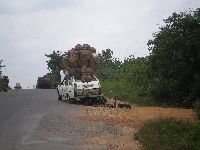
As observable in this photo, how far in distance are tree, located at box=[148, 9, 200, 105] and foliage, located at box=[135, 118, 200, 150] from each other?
9.54 meters

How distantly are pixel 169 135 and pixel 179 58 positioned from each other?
1250cm

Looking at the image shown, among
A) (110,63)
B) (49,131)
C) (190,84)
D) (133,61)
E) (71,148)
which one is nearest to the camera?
(71,148)

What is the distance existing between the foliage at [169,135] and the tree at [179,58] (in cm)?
954

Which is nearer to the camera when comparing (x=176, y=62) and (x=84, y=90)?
(x=176, y=62)

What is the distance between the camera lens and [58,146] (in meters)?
12.4

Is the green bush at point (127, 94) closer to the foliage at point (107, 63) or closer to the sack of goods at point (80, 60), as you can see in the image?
the sack of goods at point (80, 60)

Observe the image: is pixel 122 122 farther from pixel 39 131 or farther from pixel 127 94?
pixel 127 94

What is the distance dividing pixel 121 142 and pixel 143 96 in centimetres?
2052

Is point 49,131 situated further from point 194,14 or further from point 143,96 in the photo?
point 143,96

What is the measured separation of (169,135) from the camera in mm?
13648

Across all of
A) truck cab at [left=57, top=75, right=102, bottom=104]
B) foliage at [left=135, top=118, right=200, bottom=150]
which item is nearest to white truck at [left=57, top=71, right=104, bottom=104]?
truck cab at [left=57, top=75, right=102, bottom=104]

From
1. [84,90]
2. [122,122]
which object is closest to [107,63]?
[84,90]

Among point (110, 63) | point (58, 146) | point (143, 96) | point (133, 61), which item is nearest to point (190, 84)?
point (143, 96)

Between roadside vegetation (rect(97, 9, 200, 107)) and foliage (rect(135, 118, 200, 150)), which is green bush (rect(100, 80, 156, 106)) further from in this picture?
foliage (rect(135, 118, 200, 150))
